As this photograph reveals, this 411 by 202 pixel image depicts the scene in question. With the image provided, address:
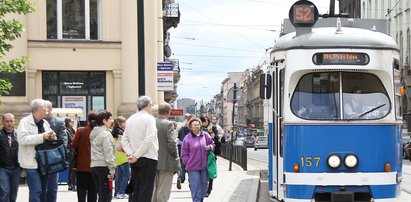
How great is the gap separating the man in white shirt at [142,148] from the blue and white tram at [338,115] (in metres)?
1.98

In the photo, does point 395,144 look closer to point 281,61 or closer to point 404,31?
point 281,61

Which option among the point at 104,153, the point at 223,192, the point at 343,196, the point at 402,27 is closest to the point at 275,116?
the point at 343,196

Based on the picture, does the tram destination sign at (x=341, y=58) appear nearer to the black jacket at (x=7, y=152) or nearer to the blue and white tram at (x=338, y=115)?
the blue and white tram at (x=338, y=115)

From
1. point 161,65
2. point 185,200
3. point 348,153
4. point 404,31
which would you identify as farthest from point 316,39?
point 404,31

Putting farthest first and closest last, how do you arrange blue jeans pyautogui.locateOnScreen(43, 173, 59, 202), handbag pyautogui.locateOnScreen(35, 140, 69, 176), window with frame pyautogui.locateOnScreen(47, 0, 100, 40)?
window with frame pyautogui.locateOnScreen(47, 0, 100, 40), blue jeans pyautogui.locateOnScreen(43, 173, 59, 202), handbag pyautogui.locateOnScreen(35, 140, 69, 176)

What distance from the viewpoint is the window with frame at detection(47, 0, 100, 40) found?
89.5ft

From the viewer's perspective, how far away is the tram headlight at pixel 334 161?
10656 millimetres

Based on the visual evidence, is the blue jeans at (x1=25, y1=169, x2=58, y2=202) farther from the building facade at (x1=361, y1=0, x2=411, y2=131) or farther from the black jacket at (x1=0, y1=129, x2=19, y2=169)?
the building facade at (x1=361, y1=0, x2=411, y2=131)

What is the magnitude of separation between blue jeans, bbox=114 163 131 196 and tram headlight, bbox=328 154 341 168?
5.46 metres

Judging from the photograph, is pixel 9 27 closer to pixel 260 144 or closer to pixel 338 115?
pixel 338 115

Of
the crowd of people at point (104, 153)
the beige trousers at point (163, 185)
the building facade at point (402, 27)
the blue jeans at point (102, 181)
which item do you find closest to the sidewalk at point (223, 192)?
the crowd of people at point (104, 153)

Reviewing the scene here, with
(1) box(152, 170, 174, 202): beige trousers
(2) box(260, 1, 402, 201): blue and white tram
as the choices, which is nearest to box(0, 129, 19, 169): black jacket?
(1) box(152, 170, 174, 202): beige trousers

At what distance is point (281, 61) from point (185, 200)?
14.8 feet

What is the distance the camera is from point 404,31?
62.8m
